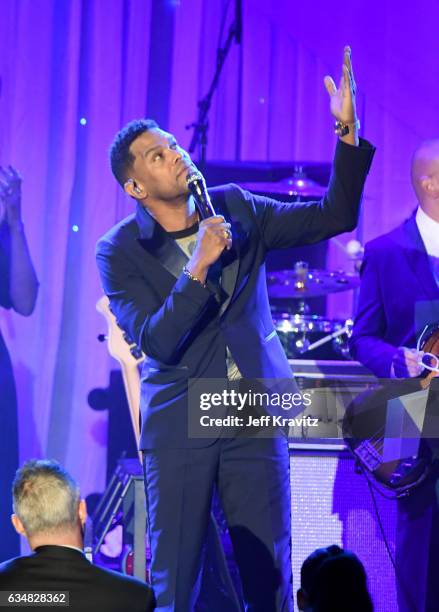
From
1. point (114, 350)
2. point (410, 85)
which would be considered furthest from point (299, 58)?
point (114, 350)

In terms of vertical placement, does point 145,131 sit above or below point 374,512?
above

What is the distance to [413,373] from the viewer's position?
3568mm

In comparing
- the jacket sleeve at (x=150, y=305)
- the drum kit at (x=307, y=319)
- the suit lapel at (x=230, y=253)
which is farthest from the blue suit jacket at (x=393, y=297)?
the drum kit at (x=307, y=319)

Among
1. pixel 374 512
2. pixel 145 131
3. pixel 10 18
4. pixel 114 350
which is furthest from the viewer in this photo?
pixel 10 18

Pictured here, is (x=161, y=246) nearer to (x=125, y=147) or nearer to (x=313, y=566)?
(x=125, y=147)

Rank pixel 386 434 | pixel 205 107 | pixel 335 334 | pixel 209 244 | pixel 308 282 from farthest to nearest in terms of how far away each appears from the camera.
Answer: pixel 205 107
pixel 308 282
pixel 335 334
pixel 386 434
pixel 209 244

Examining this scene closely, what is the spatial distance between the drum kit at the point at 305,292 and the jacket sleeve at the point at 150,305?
86.1 inches

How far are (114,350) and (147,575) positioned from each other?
1.62m

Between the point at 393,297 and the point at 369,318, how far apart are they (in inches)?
5.5

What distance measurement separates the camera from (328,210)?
131 inches

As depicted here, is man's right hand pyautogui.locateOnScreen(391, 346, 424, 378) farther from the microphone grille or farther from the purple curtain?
the purple curtain

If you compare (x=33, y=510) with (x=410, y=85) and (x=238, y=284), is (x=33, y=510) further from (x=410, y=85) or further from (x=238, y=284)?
(x=410, y=85)

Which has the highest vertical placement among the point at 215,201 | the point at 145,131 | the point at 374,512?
the point at 145,131

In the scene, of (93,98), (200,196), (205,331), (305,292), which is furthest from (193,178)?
(93,98)
